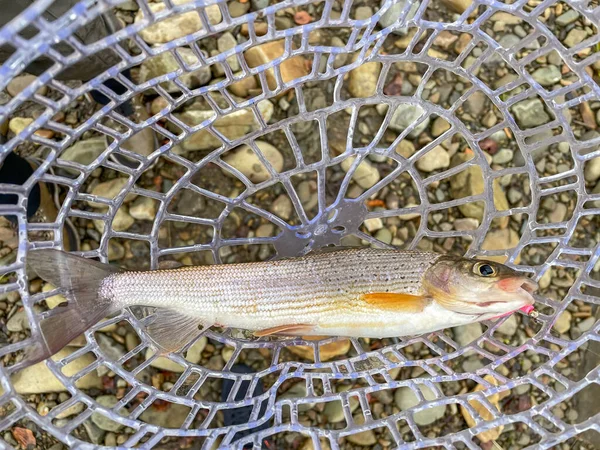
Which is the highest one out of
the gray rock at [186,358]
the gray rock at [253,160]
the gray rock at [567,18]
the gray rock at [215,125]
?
the gray rock at [567,18]

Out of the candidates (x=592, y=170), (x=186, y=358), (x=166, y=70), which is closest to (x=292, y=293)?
(x=186, y=358)

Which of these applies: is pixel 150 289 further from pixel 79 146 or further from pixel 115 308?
pixel 79 146

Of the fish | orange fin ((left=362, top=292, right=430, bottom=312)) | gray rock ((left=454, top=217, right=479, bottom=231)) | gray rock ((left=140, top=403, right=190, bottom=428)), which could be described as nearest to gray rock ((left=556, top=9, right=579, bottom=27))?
gray rock ((left=454, top=217, right=479, bottom=231))

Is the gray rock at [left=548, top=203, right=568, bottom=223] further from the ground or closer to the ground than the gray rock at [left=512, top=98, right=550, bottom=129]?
closer to the ground

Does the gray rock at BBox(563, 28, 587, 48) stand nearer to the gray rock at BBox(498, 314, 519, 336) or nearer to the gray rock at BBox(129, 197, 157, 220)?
the gray rock at BBox(498, 314, 519, 336)

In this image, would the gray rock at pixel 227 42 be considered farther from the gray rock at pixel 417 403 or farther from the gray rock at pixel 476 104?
the gray rock at pixel 417 403

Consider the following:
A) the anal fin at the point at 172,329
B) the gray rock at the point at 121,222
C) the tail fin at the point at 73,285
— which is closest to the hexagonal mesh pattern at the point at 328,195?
the gray rock at the point at 121,222

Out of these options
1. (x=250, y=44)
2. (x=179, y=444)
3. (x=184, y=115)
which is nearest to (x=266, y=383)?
(x=179, y=444)
